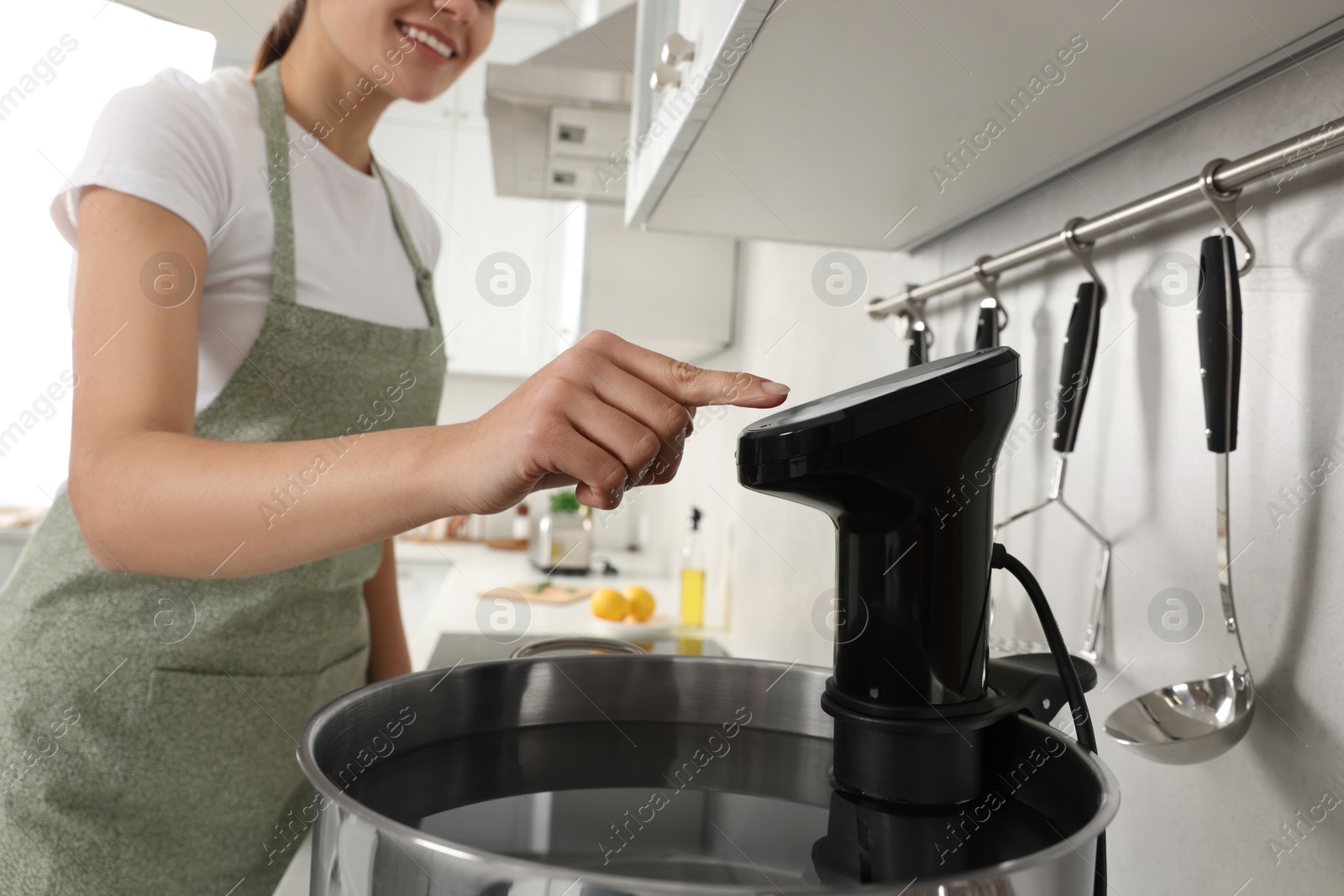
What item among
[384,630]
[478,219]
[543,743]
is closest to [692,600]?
[384,630]

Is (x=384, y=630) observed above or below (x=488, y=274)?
below

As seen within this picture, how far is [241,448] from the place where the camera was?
0.43 meters

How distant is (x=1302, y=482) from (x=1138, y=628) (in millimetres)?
165

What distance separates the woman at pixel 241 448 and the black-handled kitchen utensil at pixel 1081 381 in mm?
347

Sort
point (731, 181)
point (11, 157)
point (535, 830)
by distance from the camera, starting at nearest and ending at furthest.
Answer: point (535, 830), point (731, 181), point (11, 157)

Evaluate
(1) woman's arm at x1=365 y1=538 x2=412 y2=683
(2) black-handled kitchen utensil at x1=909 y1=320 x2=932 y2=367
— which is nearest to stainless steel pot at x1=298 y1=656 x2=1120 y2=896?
(2) black-handled kitchen utensil at x1=909 y1=320 x2=932 y2=367

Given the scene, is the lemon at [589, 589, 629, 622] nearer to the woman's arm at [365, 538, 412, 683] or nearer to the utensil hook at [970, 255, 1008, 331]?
the woman's arm at [365, 538, 412, 683]

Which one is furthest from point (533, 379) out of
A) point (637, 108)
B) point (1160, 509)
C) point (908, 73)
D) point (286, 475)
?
point (637, 108)

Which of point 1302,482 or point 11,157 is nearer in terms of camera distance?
point 1302,482

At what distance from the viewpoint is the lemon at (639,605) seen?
5.92 ft

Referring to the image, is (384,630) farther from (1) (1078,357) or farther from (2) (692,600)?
(2) (692,600)

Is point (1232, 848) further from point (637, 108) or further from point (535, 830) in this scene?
point (637, 108)

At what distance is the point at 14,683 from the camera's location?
0.68 metres

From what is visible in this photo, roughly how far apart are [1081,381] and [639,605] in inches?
52.2
